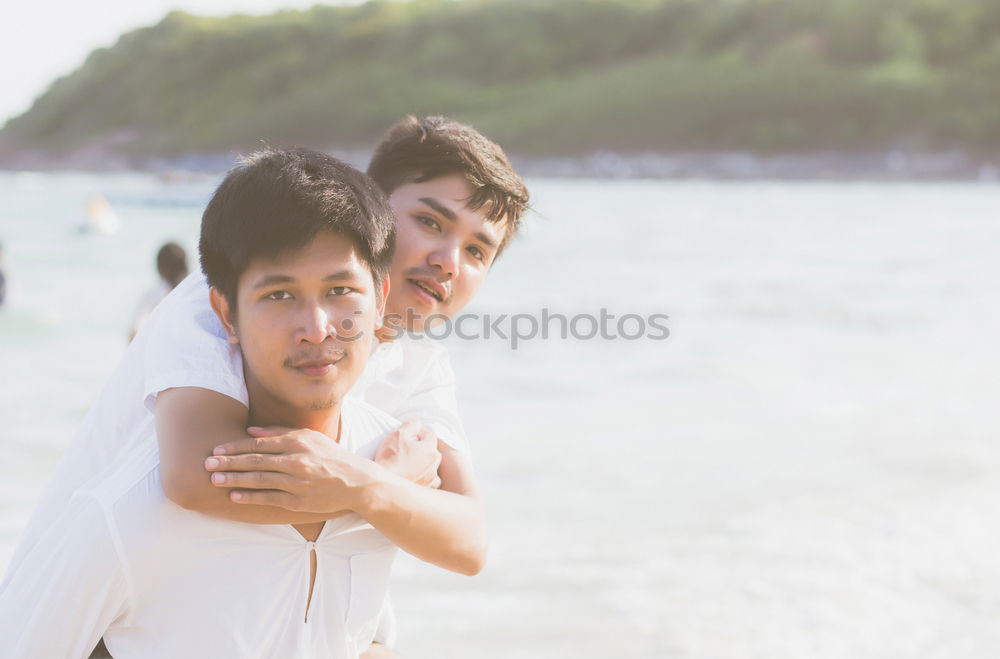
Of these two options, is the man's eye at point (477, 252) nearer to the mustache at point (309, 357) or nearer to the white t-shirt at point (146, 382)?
the white t-shirt at point (146, 382)

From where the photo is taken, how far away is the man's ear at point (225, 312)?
187 cm

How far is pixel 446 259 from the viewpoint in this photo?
8.71 feet

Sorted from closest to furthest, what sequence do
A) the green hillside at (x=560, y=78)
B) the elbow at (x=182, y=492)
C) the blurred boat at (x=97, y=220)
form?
1. the elbow at (x=182, y=492)
2. the blurred boat at (x=97, y=220)
3. the green hillside at (x=560, y=78)

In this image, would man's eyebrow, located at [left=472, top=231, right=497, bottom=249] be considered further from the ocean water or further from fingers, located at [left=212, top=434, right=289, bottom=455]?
fingers, located at [left=212, top=434, right=289, bottom=455]

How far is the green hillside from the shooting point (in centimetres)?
6906

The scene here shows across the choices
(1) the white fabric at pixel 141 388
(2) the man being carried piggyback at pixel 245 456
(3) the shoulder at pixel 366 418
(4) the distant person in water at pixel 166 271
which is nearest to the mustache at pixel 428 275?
(2) the man being carried piggyback at pixel 245 456

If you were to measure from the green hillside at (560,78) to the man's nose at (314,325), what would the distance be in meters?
60.0

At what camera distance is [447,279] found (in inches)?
105

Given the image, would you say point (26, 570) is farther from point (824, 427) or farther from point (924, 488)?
point (824, 427)

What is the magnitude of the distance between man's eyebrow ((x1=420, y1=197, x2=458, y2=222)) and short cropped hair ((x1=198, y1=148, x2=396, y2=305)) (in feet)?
2.56

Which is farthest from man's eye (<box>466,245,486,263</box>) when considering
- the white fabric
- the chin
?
the chin

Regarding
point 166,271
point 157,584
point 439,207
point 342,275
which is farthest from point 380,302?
point 166,271

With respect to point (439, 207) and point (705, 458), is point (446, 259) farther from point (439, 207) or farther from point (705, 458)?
point (705, 458)

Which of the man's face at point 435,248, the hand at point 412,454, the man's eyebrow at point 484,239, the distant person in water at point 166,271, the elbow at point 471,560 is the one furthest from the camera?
the distant person in water at point 166,271
